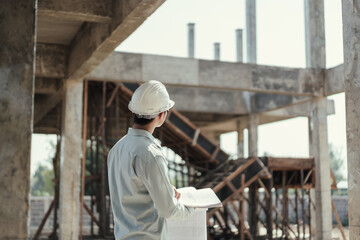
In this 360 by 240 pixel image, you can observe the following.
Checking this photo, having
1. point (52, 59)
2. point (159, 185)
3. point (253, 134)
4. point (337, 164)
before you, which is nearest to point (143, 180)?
point (159, 185)

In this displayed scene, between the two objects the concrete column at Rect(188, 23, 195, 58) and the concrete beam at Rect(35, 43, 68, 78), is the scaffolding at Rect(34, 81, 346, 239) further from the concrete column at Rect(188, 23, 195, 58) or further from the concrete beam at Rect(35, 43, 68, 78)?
the concrete column at Rect(188, 23, 195, 58)

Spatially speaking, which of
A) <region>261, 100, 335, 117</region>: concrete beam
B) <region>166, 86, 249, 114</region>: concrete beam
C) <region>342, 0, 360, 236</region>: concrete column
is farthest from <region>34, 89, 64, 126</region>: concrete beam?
<region>261, 100, 335, 117</region>: concrete beam

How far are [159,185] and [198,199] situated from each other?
1.54ft

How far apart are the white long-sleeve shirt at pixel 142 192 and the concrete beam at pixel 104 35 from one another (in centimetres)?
512

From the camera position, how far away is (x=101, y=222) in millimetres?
17922

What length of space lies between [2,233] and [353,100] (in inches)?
134

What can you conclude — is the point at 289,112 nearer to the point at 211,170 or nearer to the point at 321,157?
the point at 211,170

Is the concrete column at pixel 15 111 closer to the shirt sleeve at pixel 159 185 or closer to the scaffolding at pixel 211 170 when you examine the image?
the shirt sleeve at pixel 159 185

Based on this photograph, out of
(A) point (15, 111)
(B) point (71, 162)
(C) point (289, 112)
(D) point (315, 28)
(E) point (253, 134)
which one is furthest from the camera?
(C) point (289, 112)

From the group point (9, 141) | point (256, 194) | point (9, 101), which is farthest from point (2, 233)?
point (256, 194)

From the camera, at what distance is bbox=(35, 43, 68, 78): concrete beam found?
42.8 ft

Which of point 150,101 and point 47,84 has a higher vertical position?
point 47,84

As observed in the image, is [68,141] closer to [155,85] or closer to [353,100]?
[353,100]

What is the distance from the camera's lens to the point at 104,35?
9500 millimetres
